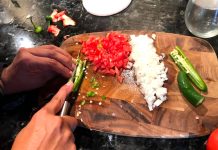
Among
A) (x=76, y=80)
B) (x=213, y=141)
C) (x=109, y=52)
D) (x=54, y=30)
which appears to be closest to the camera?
(x=213, y=141)

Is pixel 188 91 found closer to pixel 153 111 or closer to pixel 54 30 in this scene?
pixel 153 111

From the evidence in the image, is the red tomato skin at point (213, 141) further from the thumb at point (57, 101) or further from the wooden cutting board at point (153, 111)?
the thumb at point (57, 101)

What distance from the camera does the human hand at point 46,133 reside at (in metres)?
1.17

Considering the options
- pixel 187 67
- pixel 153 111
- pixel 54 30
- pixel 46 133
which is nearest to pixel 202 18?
pixel 187 67

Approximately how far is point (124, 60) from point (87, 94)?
29cm

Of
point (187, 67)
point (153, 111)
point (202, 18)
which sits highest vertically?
point (202, 18)

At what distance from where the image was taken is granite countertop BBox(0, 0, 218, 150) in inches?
62.3

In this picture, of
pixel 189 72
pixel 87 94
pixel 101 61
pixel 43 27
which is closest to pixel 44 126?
pixel 87 94

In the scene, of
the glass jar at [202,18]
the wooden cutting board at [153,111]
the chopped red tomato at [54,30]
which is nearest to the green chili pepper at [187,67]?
the wooden cutting board at [153,111]

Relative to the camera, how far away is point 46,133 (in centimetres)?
120

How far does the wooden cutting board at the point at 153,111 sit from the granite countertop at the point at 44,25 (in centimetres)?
11

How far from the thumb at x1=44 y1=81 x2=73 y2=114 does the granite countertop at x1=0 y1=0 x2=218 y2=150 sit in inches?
8.5

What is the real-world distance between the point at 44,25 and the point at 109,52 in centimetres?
60

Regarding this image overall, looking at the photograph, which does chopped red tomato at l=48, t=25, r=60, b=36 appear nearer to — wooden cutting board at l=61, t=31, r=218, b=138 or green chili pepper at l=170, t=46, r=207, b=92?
wooden cutting board at l=61, t=31, r=218, b=138
